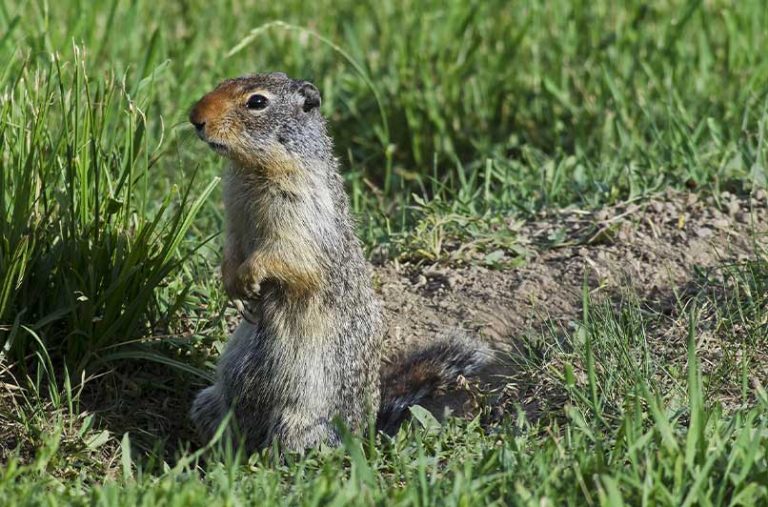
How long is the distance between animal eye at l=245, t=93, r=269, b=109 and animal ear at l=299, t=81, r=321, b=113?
18cm

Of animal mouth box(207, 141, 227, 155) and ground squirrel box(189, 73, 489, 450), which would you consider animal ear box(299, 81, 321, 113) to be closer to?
ground squirrel box(189, 73, 489, 450)

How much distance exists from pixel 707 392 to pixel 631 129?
8.18 ft

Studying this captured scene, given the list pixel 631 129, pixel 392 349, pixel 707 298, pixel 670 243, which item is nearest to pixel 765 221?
pixel 670 243

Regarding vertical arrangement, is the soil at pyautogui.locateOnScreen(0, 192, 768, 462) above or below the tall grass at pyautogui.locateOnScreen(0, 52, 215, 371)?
below

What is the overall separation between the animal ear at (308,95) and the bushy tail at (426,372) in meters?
1.00

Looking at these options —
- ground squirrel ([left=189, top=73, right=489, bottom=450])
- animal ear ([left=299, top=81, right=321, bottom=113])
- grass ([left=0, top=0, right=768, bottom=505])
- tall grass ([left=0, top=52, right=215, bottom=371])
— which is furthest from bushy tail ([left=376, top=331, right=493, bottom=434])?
animal ear ([left=299, top=81, right=321, bottom=113])

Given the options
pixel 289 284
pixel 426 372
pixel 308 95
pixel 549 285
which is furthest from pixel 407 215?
pixel 289 284

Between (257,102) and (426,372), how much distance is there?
3.91ft

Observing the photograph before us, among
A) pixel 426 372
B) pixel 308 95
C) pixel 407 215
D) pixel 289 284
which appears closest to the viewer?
pixel 289 284

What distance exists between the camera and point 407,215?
19.3 ft

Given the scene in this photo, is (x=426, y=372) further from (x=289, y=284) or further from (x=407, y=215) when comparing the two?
(x=407, y=215)

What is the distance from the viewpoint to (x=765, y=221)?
5289mm

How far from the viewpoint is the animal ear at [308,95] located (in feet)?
14.8

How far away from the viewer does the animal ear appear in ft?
14.8
